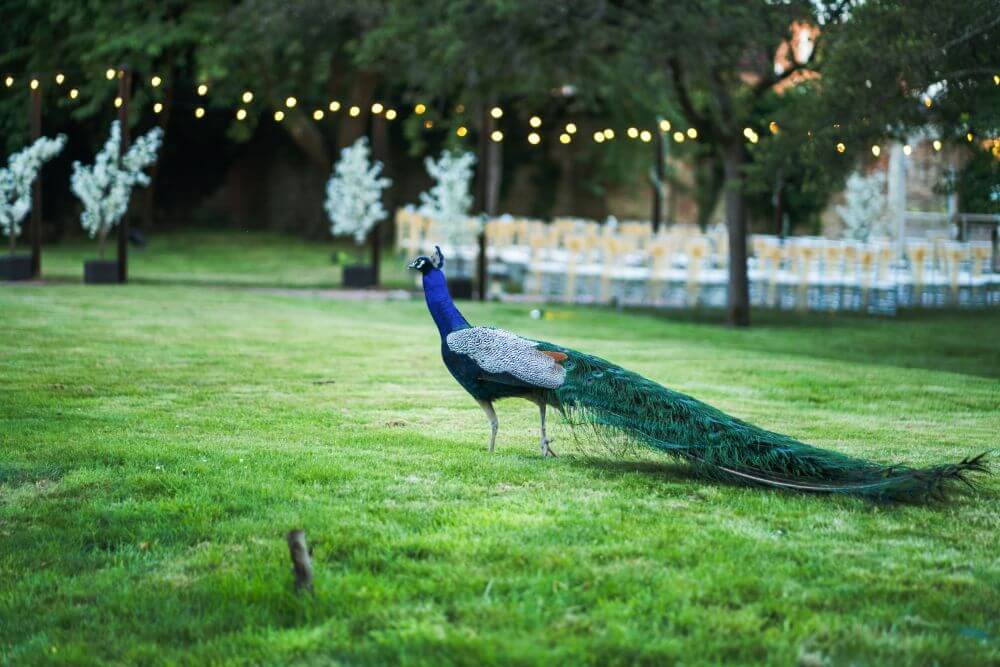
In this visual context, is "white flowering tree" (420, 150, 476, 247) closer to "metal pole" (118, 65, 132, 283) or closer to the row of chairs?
the row of chairs

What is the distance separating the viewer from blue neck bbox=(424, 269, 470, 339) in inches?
268

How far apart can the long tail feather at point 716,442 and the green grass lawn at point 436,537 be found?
0.36 feet

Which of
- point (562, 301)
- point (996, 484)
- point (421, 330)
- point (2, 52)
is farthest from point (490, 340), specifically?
point (2, 52)

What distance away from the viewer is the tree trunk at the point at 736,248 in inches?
651

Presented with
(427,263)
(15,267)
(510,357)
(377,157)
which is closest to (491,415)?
(510,357)

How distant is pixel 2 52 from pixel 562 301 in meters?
18.6

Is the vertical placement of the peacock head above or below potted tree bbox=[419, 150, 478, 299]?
below

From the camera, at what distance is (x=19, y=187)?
19906mm

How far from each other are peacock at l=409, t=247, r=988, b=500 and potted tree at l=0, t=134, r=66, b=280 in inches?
569

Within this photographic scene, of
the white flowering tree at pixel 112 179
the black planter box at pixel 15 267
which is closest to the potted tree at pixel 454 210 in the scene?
the white flowering tree at pixel 112 179

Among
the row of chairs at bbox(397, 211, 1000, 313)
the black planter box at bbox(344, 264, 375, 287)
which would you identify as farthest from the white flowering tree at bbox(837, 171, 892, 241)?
the black planter box at bbox(344, 264, 375, 287)

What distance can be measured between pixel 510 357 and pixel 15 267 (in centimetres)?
1515

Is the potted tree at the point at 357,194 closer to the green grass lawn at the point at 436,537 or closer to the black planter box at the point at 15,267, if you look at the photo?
the black planter box at the point at 15,267

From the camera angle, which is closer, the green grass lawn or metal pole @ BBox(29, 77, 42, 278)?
the green grass lawn
